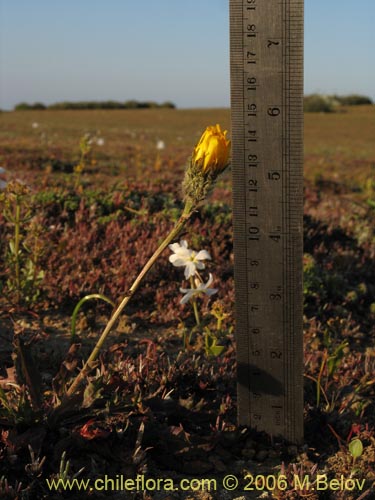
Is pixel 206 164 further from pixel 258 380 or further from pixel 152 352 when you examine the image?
pixel 152 352

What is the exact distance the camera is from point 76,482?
8.86 feet

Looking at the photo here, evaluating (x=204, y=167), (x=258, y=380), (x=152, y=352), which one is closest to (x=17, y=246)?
(x=152, y=352)

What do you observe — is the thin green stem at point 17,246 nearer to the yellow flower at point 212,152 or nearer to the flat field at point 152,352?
the flat field at point 152,352

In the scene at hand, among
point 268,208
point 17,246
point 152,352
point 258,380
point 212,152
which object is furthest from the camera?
point 17,246

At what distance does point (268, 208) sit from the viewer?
118 inches

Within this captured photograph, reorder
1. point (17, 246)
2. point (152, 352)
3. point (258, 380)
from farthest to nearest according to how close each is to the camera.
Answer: point (17, 246) → point (152, 352) → point (258, 380)

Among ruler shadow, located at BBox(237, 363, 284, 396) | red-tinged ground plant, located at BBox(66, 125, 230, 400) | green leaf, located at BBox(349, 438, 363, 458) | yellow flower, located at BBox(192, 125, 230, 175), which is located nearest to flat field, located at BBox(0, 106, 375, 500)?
green leaf, located at BBox(349, 438, 363, 458)

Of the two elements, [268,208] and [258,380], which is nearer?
[268,208]

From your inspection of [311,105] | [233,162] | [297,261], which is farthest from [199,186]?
[311,105]

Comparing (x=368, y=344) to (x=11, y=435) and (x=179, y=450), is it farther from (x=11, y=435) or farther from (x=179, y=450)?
A: (x=11, y=435)

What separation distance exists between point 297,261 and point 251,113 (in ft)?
2.58

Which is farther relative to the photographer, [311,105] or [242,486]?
[311,105]

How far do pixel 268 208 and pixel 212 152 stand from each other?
63 cm

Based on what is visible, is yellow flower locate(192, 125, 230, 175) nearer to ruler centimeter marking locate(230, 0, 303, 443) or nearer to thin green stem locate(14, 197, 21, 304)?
ruler centimeter marking locate(230, 0, 303, 443)
